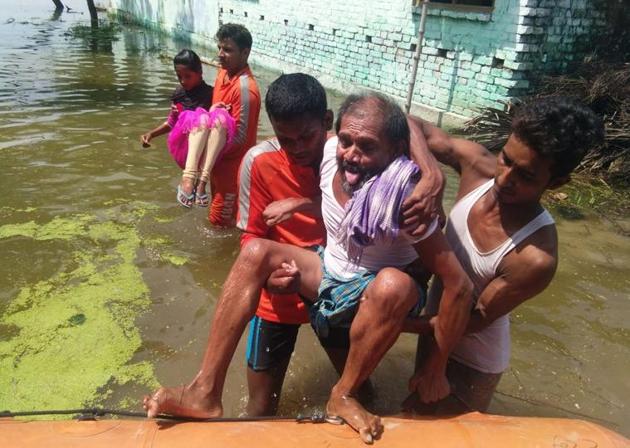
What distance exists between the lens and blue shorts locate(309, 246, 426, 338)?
1957 millimetres

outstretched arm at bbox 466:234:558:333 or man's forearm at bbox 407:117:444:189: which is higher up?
man's forearm at bbox 407:117:444:189

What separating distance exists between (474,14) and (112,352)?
7.99m

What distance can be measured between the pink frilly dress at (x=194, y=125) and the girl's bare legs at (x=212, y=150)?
0.04 metres

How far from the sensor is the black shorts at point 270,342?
2.47 m

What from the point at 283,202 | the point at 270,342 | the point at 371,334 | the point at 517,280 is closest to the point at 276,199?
the point at 283,202

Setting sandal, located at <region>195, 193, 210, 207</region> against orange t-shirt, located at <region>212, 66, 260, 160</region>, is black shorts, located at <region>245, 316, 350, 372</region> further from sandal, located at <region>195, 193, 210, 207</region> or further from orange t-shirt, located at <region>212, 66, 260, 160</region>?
orange t-shirt, located at <region>212, 66, 260, 160</region>

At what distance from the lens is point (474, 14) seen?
8523mm

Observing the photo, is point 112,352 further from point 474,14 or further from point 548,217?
point 474,14

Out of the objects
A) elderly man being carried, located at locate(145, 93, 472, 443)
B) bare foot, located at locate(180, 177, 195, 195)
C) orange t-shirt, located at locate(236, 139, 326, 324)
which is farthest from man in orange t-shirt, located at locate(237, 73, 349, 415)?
bare foot, located at locate(180, 177, 195, 195)

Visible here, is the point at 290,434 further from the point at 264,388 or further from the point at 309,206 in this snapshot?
the point at 309,206

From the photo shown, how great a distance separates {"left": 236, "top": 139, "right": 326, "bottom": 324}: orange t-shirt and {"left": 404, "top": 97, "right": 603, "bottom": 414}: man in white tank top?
600 mm

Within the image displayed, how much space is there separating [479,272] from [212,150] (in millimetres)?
2632

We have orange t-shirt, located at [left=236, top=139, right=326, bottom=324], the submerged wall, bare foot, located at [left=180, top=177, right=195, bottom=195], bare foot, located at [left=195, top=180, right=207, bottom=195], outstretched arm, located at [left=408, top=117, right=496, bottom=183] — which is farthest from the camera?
the submerged wall

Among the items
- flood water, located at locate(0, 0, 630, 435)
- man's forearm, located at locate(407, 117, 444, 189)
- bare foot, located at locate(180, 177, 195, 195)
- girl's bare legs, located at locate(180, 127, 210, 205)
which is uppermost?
man's forearm, located at locate(407, 117, 444, 189)
